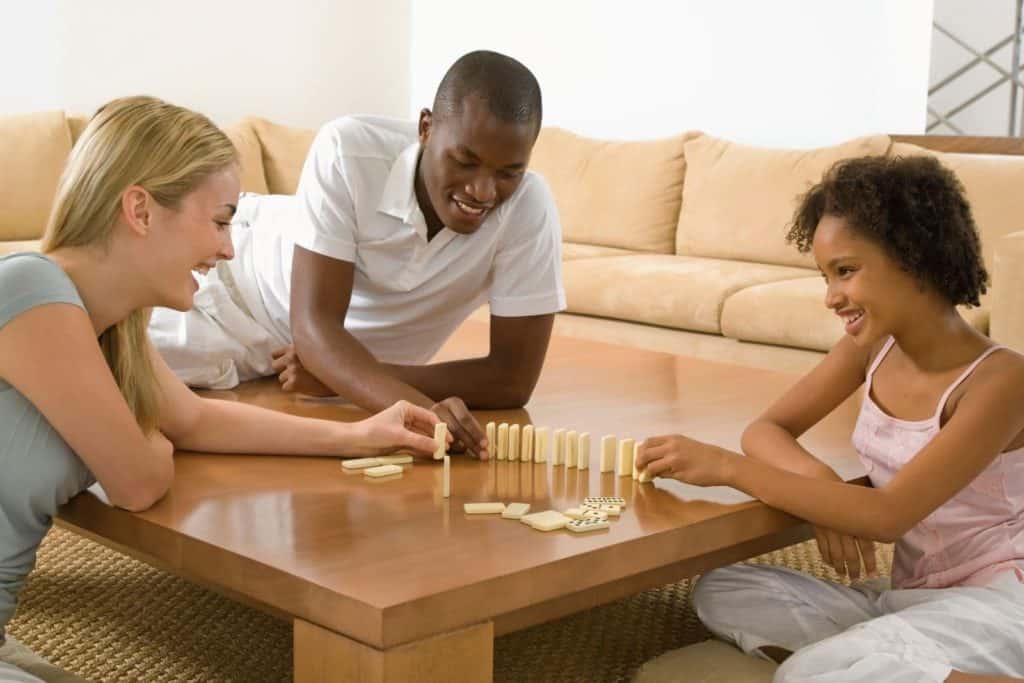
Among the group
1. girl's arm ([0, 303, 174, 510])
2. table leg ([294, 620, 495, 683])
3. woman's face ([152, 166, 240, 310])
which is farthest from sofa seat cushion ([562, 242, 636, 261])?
table leg ([294, 620, 495, 683])

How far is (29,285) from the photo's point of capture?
1579mm

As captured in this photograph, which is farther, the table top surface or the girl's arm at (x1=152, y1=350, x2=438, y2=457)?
the girl's arm at (x1=152, y1=350, x2=438, y2=457)

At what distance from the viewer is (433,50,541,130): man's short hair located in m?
2.19

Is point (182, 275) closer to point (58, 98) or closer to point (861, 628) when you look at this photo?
point (861, 628)

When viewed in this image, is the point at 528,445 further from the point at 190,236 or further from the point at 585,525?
the point at 190,236

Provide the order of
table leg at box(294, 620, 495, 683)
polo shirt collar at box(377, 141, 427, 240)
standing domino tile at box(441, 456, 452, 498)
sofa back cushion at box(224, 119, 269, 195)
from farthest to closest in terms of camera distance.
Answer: sofa back cushion at box(224, 119, 269, 195) → polo shirt collar at box(377, 141, 427, 240) → standing domino tile at box(441, 456, 452, 498) → table leg at box(294, 620, 495, 683)

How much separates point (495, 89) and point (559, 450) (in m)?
0.61

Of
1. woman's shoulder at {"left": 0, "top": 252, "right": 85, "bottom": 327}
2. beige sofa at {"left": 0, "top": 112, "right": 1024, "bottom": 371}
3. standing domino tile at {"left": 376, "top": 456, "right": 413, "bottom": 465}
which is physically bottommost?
beige sofa at {"left": 0, "top": 112, "right": 1024, "bottom": 371}

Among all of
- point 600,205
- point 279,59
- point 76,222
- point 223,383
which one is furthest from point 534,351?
point 279,59

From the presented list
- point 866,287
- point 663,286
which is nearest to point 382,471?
point 866,287

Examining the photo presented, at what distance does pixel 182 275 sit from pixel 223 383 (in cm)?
75

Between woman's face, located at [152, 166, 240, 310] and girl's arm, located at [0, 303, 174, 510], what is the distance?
0.15 meters

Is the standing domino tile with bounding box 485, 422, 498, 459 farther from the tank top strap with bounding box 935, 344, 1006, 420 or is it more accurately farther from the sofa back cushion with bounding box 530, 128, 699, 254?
the sofa back cushion with bounding box 530, 128, 699, 254


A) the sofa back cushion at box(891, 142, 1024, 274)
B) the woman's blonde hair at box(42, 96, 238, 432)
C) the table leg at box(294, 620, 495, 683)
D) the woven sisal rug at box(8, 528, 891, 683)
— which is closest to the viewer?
the table leg at box(294, 620, 495, 683)
